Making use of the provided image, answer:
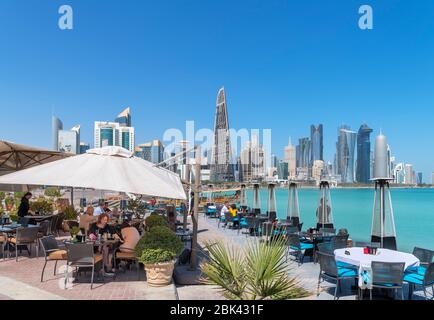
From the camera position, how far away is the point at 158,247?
5641 millimetres

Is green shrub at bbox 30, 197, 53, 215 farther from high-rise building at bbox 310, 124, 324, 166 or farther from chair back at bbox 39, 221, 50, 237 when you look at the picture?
high-rise building at bbox 310, 124, 324, 166

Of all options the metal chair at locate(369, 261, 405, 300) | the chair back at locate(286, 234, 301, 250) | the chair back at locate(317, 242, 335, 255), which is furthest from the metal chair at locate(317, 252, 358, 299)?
the chair back at locate(286, 234, 301, 250)

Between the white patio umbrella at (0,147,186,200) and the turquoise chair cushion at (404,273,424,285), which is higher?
the white patio umbrella at (0,147,186,200)

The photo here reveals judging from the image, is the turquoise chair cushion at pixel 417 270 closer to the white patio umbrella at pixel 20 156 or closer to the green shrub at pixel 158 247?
the green shrub at pixel 158 247

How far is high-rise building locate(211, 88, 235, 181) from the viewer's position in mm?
102125

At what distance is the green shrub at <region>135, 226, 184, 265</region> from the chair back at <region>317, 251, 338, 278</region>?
2.32 meters

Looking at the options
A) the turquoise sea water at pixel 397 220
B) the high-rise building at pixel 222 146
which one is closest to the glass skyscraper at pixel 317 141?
the high-rise building at pixel 222 146

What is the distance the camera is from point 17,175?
20.1 feet

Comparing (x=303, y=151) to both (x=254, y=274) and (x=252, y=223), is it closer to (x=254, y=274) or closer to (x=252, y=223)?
(x=252, y=223)

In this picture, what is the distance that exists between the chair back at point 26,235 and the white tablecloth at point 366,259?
6239mm
